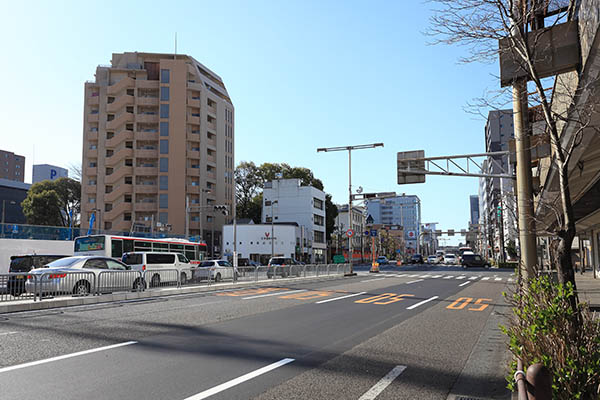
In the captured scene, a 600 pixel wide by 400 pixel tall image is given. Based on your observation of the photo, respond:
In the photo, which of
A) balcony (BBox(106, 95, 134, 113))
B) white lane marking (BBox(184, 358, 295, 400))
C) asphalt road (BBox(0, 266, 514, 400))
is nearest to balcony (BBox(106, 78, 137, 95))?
balcony (BBox(106, 95, 134, 113))

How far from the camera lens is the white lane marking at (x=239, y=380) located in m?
5.24

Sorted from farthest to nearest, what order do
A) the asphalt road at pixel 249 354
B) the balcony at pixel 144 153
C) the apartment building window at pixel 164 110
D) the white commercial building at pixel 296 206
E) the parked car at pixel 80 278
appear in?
the white commercial building at pixel 296 206
the apartment building window at pixel 164 110
the balcony at pixel 144 153
the parked car at pixel 80 278
the asphalt road at pixel 249 354

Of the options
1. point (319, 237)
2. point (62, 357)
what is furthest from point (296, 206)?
point (62, 357)

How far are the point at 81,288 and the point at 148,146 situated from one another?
6068 centimetres

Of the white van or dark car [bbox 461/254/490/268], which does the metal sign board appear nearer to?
the white van

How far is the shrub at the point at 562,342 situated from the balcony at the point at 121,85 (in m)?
77.2

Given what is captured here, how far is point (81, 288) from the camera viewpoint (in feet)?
56.1

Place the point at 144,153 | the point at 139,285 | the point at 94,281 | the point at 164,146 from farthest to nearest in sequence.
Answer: the point at 164,146
the point at 144,153
the point at 139,285
the point at 94,281

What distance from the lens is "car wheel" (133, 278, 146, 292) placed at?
62.9 ft

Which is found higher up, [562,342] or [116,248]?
[116,248]

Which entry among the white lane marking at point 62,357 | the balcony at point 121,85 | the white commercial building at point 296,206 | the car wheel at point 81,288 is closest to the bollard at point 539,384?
the white lane marking at point 62,357

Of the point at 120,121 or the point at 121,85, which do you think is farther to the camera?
the point at 121,85

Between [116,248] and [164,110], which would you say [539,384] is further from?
[164,110]

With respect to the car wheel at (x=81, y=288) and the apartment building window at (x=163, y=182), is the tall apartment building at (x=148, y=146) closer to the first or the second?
the apartment building window at (x=163, y=182)
